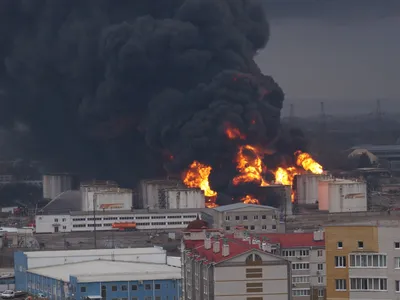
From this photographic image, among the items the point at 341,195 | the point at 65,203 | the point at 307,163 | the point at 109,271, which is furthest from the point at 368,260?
the point at 307,163

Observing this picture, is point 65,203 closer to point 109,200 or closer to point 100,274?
point 109,200

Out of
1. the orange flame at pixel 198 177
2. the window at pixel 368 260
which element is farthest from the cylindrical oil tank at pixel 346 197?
the window at pixel 368 260

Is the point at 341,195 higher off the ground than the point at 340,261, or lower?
higher

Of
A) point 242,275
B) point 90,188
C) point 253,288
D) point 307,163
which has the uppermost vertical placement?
point 307,163

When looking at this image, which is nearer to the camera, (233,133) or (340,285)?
(340,285)

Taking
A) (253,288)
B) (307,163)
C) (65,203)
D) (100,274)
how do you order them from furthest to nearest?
(307,163), (65,203), (100,274), (253,288)

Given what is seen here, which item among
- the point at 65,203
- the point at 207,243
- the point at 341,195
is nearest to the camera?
the point at 207,243

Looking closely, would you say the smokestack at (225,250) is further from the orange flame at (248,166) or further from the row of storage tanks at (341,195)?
the orange flame at (248,166)
